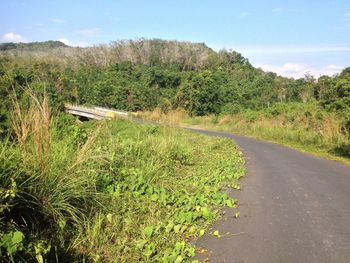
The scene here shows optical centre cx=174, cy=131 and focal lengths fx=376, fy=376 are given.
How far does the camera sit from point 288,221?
5.80m

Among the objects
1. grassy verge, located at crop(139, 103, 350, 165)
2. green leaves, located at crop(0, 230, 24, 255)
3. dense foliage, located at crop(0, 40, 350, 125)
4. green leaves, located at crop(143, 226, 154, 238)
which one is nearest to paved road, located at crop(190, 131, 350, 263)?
green leaves, located at crop(143, 226, 154, 238)

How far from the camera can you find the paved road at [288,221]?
464 cm

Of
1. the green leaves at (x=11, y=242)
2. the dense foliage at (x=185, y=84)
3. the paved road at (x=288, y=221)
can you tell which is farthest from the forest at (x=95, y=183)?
the dense foliage at (x=185, y=84)

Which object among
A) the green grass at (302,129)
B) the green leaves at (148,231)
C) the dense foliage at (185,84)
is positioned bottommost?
the green leaves at (148,231)

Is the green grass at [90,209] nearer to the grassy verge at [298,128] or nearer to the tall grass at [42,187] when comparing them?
the tall grass at [42,187]

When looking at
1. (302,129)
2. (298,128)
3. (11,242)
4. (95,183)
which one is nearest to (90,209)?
(95,183)

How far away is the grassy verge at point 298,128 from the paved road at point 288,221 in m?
3.97

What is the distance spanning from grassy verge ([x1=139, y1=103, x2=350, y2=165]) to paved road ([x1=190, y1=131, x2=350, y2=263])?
3.97m

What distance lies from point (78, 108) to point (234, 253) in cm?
4377

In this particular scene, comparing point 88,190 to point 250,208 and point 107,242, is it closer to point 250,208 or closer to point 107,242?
point 107,242

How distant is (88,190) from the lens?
5.31 meters

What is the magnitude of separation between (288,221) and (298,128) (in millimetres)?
15481

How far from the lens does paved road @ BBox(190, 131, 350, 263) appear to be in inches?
183

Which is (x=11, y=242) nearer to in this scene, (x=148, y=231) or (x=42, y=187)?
(x=42, y=187)
